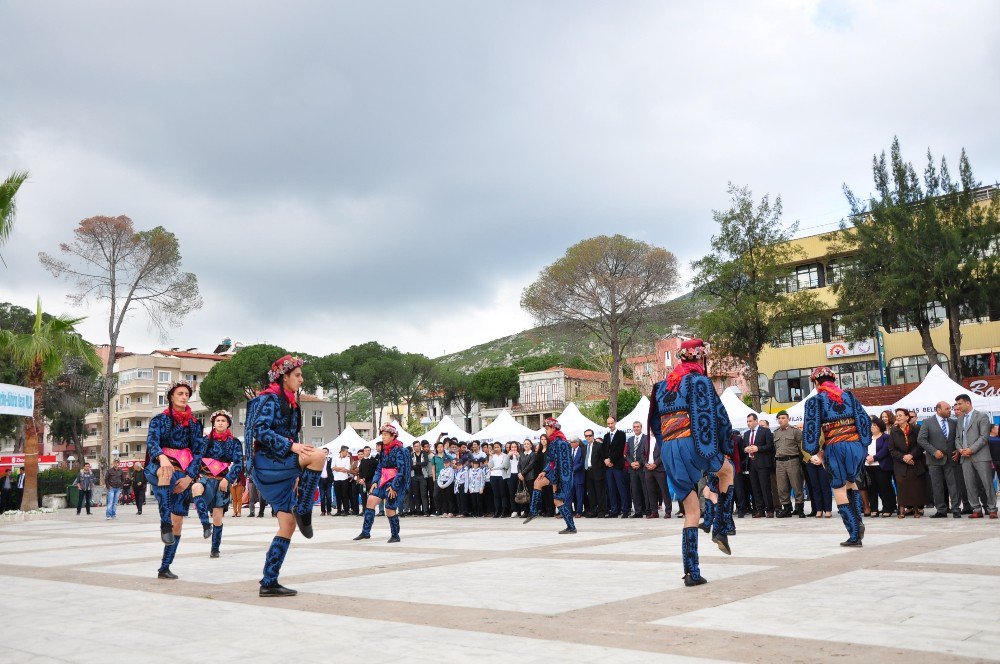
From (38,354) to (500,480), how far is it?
13.9 metres

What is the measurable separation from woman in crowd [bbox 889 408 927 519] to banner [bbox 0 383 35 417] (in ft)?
74.2

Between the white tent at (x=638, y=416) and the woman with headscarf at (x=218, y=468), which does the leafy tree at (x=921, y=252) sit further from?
the woman with headscarf at (x=218, y=468)

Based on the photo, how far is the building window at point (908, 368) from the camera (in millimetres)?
50625

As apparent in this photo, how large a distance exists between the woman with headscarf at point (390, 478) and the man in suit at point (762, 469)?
7.69 metres

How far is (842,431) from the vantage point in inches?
384

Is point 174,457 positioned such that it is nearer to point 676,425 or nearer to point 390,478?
point 390,478

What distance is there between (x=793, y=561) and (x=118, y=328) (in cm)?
4247

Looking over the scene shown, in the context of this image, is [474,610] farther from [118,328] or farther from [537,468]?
[118,328]

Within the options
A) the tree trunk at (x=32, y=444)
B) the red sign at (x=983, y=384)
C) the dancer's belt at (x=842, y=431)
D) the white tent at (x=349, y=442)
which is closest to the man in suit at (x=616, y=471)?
the dancer's belt at (x=842, y=431)

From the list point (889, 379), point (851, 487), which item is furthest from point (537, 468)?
point (889, 379)

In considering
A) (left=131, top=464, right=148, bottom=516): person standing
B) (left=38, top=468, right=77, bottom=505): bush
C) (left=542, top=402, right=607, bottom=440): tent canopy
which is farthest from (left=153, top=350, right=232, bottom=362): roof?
(left=542, top=402, right=607, bottom=440): tent canopy

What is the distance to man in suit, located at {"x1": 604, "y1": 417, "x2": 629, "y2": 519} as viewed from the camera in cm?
1916

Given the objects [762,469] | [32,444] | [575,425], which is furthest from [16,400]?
[762,469]

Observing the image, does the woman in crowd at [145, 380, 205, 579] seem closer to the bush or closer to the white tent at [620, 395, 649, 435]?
the white tent at [620, 395, 649, 435]
